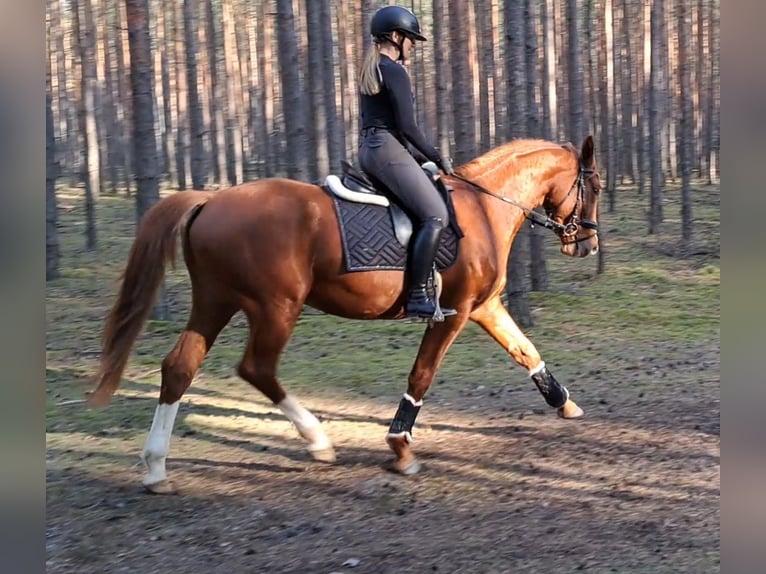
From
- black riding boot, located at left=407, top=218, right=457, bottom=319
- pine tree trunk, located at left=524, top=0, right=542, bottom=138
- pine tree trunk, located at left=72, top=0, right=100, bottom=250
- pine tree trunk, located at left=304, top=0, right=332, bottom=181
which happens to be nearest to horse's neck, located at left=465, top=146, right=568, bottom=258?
black riding boot, located at left=407, top=218, right=457, bottom=319

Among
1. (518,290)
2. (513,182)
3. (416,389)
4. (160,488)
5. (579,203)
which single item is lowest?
(160,488)

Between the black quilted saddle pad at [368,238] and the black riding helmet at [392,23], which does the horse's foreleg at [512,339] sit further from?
the black riding helmet at [392,23]

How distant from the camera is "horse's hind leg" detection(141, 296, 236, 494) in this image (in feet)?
17.8

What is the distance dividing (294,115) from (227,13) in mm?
19490

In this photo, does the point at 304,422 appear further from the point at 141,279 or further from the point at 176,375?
the point at 141,279

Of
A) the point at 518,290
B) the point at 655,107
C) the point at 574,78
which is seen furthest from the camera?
the point at 655,107

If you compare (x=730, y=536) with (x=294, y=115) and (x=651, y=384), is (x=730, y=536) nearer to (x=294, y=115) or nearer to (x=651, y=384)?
(x=651, y=384)

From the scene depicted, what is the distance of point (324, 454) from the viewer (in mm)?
6035

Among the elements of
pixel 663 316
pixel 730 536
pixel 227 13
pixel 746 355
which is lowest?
pixel 663 316

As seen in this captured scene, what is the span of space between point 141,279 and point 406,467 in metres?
2.23

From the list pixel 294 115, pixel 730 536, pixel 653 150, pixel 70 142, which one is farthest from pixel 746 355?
pixel 70 142

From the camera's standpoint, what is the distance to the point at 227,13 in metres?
29.0

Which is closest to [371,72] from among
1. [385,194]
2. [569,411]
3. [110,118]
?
[385,194]

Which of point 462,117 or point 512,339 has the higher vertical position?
point 462,117
